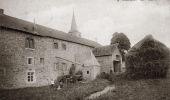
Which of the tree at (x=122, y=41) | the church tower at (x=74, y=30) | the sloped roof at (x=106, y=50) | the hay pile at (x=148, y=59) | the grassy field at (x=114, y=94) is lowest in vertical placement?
the grassy field at (x=114, y=94)

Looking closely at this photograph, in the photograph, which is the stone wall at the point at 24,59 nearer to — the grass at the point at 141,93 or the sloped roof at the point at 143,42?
the sloped roof at the point at 143,42

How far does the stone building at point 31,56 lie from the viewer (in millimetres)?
20078

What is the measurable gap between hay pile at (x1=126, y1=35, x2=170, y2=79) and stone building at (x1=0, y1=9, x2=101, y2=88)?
8.14m

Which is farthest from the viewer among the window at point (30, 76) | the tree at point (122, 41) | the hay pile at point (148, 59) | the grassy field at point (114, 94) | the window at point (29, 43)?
the tree at point (122, 41)

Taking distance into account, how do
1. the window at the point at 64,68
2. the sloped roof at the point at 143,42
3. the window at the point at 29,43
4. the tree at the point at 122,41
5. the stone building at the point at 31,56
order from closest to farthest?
the stone building at the point at 31,56 < the window at the point at 29,43 < the sloped roof at the point at 143,42 < the window at the point at 64,68 < the tree at the point at 122,41

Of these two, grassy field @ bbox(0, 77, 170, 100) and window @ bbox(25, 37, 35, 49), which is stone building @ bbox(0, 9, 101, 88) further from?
grassy field @ bbox(0, 77, 170, 100)

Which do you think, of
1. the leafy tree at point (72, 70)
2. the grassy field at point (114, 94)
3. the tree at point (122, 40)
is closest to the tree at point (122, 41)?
the tree at point (122, 40)

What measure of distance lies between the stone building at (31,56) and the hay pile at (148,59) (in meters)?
8.14

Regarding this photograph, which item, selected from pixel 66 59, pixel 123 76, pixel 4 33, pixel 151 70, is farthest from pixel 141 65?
pixel 4 33

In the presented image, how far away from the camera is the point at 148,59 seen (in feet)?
Result: 74.9

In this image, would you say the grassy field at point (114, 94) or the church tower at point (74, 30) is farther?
the church tower at point (74, 30)

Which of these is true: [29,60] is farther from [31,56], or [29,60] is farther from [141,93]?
[141,93]

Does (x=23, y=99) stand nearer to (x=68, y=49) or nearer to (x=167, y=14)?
(x=167, y=14)

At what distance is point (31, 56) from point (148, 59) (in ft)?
57.8
